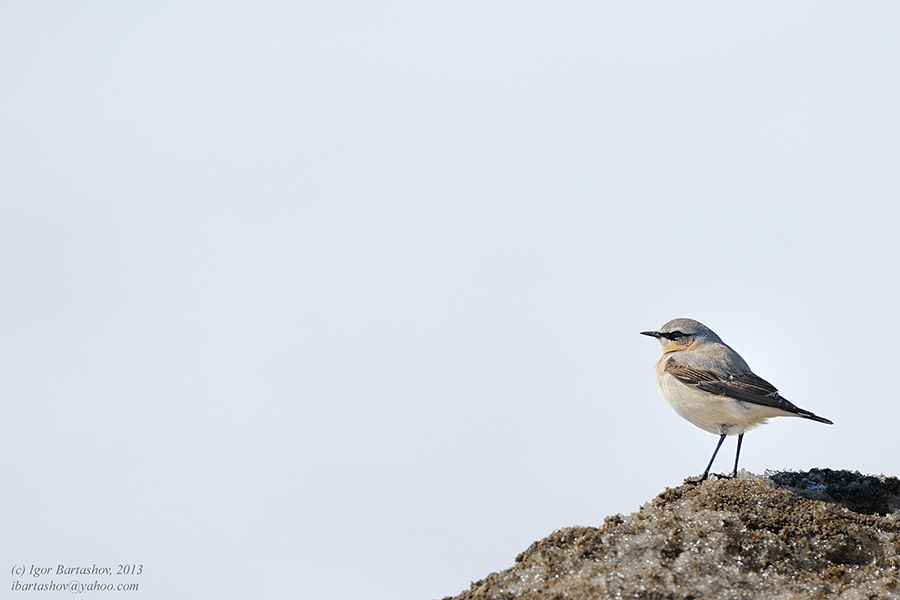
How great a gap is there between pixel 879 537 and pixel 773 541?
1.20 meters

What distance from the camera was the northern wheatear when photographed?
442 inches

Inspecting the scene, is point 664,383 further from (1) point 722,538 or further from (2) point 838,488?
(1) point 722,538

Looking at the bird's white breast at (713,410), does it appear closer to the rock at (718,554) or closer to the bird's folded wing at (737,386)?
the bird's folded wing at (737,386)

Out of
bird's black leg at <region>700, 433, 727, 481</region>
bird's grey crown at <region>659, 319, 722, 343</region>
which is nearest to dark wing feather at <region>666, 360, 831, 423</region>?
bird's black leg at <region>700, 433, 727, 481</region>

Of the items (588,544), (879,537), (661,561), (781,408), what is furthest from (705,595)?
(781,408)

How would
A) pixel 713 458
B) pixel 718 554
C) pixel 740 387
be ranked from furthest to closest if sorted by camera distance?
pixel 740 387, pixel 713 458, pixel 718 554

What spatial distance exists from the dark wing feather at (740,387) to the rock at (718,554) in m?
2.26

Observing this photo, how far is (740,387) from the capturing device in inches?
449

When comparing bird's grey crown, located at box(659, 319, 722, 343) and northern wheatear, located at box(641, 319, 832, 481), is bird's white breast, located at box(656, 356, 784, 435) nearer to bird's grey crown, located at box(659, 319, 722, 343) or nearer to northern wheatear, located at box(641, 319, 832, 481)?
northern wheatear, located at box(641, 319, 832, 481)

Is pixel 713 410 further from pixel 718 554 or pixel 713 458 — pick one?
pixel 718 554

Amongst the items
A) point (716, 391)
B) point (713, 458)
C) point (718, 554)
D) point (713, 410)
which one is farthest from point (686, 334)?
point (718, 554)

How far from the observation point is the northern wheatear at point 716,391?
11219 mm

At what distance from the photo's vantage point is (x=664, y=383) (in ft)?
39.6

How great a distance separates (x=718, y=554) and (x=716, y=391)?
14.2 ft
